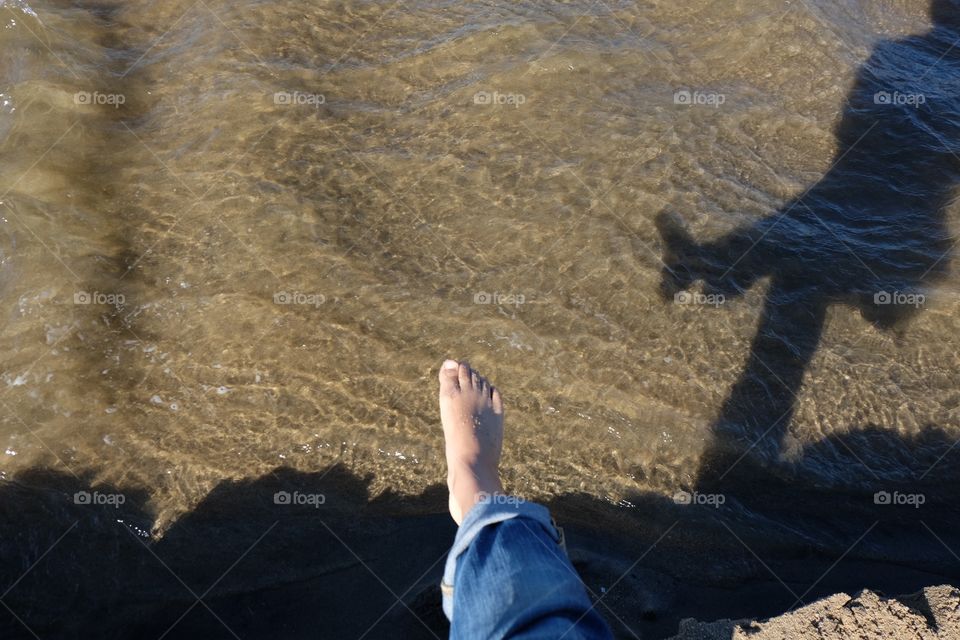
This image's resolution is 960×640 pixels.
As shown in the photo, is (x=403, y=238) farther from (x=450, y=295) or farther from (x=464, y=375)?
(x=464, y=375)

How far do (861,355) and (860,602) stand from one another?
179 centimetres

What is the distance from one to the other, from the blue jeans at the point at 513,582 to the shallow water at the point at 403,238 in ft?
4.38

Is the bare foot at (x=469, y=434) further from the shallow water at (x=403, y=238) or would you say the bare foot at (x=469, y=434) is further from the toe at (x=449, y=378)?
the shallow water at (x=403, y=238)

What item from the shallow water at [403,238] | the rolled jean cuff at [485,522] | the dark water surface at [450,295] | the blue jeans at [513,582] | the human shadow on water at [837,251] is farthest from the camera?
the human shadow on water at [837,251]

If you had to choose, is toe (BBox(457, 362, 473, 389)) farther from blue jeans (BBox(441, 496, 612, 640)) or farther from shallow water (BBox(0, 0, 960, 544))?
blue jeans (BBox(441, 496, 612, 640))

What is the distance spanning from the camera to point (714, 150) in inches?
193

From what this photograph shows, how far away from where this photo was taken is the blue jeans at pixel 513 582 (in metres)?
1.72

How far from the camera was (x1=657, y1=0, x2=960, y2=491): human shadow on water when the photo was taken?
12.1 feet

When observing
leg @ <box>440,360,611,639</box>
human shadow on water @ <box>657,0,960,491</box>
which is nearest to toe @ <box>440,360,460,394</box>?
leg @ <box>440,360,611,639</box>

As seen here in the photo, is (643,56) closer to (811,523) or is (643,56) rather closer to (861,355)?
(861,355)

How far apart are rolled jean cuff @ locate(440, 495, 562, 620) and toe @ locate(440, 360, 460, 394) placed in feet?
3.86

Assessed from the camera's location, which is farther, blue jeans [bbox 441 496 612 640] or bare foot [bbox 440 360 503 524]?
bare foot [bbox 440 360 503 524]

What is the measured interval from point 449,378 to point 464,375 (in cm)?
7

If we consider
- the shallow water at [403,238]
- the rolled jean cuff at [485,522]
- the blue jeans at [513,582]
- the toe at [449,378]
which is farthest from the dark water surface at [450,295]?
the blue jeans at [513,582]
